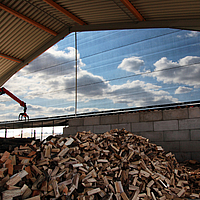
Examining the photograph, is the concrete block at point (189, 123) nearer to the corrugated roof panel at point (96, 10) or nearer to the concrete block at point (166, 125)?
the concrete block at point (166, 125)

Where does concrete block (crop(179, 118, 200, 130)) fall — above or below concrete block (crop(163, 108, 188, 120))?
below

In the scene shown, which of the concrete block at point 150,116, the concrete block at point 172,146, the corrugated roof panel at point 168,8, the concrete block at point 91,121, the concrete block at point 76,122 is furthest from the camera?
the concrete block at point 76,122

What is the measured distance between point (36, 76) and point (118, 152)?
1035cm

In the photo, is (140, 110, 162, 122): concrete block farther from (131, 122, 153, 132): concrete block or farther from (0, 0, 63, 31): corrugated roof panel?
(0, 0, 63, 31): corrugated roof panel

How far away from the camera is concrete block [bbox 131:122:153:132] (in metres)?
8.24

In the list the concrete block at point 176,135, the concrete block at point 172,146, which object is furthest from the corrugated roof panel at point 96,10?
the concrete block at point 172,146

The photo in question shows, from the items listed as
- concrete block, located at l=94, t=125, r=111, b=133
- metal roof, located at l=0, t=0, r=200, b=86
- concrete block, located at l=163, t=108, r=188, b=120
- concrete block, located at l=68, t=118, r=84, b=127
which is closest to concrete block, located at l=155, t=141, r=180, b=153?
concrete block, located at l=163, t=108, r=188, b=120

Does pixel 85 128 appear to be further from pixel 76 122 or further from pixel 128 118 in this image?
pixel 128 118

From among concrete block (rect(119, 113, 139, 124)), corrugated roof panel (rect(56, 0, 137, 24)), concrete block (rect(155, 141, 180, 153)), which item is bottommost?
concrete block (rect(155, 141, 180, 153))

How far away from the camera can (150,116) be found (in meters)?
8.31

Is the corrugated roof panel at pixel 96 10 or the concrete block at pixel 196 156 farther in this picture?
the corrugated roof panel at pixel 96 10

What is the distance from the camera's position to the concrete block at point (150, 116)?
26.7 feet

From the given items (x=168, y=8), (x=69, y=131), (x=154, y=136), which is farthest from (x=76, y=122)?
(x=168, y=8)

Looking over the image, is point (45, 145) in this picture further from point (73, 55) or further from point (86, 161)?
point (73, 55)
